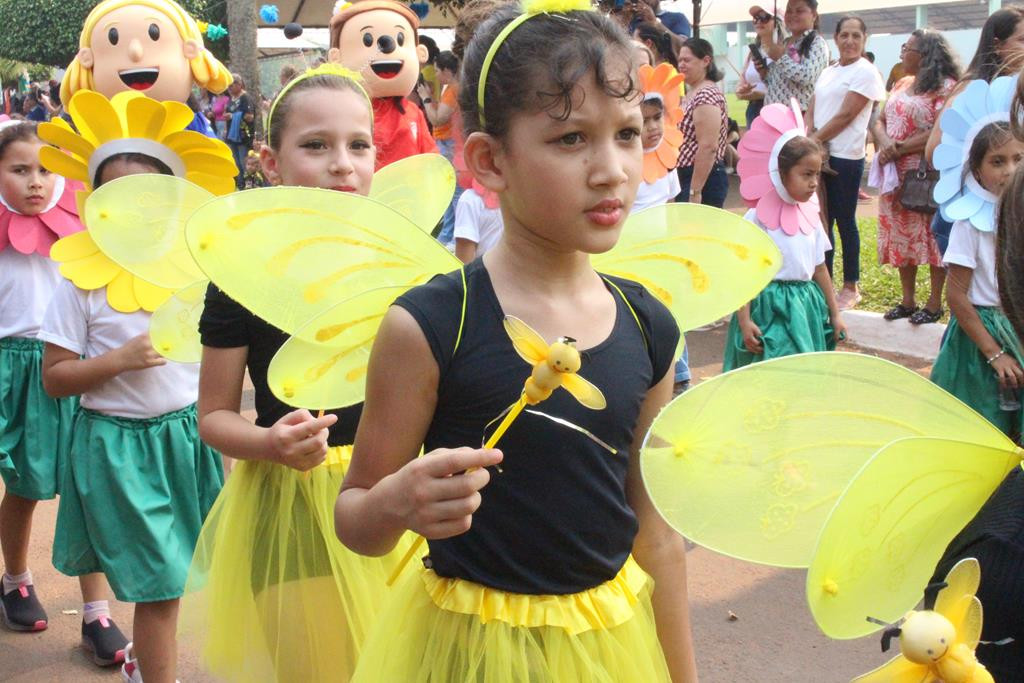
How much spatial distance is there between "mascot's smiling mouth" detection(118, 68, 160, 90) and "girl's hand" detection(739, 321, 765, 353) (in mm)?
2658

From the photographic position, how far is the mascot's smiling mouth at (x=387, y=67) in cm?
470

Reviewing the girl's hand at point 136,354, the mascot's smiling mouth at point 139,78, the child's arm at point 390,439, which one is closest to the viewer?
the child's arm at point 390,439

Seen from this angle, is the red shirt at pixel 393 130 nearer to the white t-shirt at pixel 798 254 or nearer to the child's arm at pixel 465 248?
the child's arm at pixel 465 248

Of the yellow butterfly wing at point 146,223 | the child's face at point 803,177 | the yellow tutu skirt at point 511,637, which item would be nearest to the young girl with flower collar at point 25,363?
the yellow butterfly wing at point 146,223

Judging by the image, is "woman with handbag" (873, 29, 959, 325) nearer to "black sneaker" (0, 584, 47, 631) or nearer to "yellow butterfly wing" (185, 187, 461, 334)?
"black sneaker" (0, 584, 47, 631)

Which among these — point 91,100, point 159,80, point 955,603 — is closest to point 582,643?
point 955,603

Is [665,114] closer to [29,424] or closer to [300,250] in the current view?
[29,424]

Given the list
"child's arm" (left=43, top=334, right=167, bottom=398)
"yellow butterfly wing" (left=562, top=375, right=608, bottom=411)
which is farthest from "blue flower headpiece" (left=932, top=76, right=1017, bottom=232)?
"yellow butterfly wing" (left=562, top=375, right=608, bottom=411)

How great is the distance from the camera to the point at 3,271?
13.5 feet

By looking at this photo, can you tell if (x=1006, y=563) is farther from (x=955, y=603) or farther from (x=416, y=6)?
(x=416, y=6)

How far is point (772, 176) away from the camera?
5.05 m

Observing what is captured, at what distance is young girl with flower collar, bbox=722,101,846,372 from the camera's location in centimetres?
489

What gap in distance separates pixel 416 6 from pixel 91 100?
8845 mm

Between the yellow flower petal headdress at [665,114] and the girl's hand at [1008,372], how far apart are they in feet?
6.23
